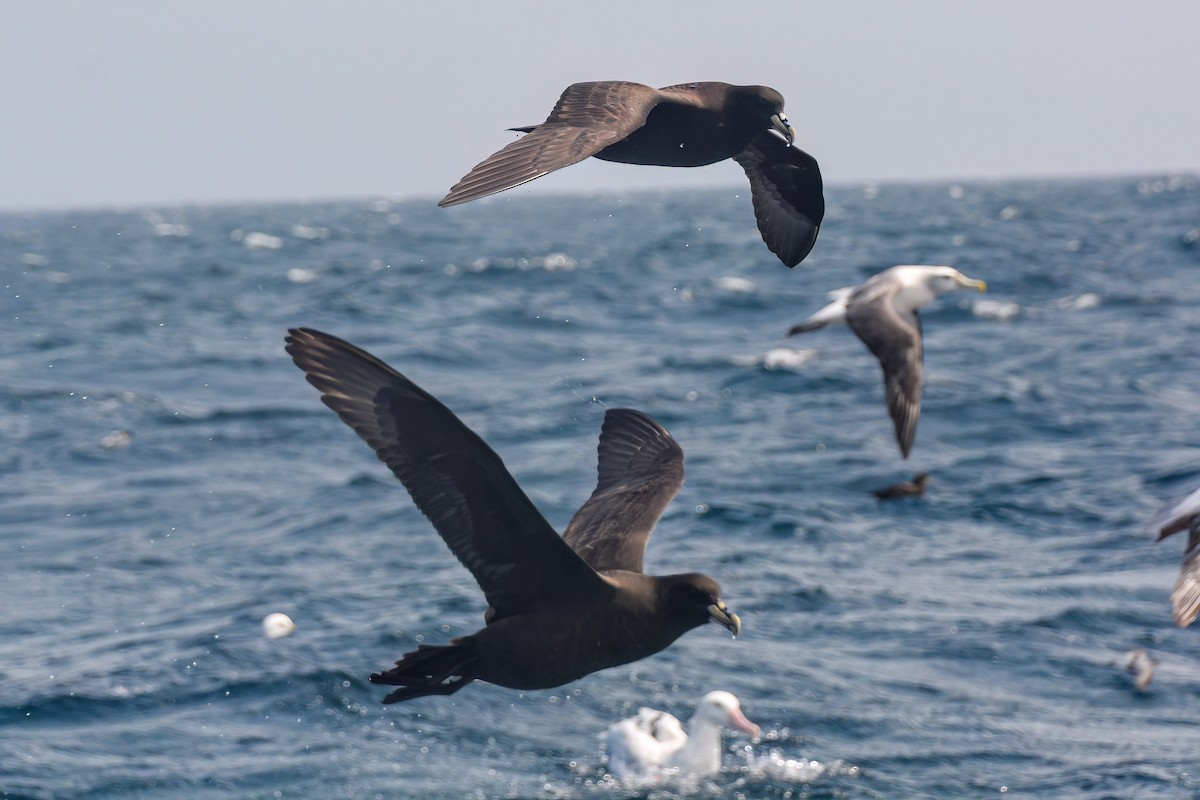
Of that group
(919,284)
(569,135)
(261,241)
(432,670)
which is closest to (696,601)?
(432,670)

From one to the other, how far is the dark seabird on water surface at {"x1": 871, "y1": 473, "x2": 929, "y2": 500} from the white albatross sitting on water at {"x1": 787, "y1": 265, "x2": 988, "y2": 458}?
522 cm

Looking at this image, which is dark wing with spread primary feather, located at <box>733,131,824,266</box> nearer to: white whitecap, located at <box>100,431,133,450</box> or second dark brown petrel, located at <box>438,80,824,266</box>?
second dark brown petrel, located at <box>438,80,824,266</box>

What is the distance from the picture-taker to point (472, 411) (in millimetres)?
20391

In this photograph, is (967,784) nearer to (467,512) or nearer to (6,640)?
(467,512)

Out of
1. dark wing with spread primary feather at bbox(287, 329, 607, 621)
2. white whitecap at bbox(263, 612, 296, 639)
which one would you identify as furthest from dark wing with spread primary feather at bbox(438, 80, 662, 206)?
white whitecap at bbox(263, 612, 296, 639)

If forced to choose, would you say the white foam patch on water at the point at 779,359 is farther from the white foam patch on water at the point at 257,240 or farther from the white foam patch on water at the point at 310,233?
the white foam patch on water at the point at 310,233

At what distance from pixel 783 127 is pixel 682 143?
20.9 inches

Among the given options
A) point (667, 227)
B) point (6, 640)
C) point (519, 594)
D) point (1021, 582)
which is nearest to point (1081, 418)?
point (1021, 582)

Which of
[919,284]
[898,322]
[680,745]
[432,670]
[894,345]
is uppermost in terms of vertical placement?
[919,284]

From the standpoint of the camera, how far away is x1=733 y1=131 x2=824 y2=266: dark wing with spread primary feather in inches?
282

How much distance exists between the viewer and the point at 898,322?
28.4 feet

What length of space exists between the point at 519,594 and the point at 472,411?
591 inches

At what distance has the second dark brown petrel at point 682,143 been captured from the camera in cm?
536

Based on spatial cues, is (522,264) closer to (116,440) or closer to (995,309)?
(995,309)
